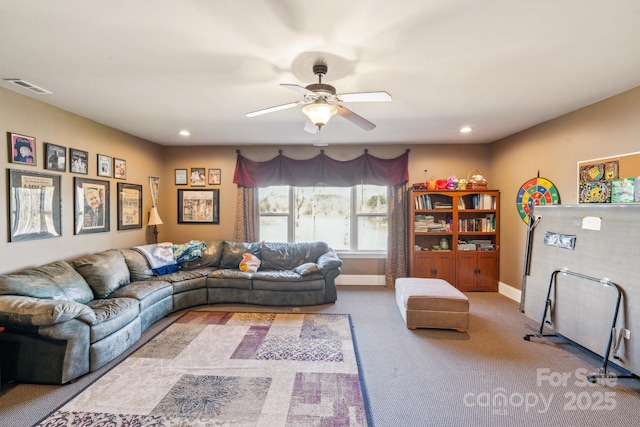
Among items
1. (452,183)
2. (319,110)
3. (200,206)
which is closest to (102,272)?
(200,206)

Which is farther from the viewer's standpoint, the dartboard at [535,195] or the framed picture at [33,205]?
the dartboard at [535,195]

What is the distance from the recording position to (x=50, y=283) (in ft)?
8.85

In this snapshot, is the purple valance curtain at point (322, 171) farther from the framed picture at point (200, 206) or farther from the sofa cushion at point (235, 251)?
the sofa cushion at point (235, 251)

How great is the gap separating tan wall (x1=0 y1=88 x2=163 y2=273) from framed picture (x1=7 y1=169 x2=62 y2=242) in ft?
0.17

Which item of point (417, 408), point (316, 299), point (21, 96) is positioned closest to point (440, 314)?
point (417, 408)

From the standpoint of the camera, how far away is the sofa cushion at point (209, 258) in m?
4.42

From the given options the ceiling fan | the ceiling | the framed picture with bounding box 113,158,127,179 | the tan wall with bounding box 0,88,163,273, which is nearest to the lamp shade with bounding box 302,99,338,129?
the ceiling fan

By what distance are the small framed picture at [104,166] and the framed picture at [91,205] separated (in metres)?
0.12

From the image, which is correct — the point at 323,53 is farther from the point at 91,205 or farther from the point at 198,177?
the point at 198,177

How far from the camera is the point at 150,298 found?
10.7 feet

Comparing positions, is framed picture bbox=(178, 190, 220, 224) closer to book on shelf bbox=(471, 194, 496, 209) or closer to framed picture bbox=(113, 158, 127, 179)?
framed picture bbox=(113, 158, 127, 179)

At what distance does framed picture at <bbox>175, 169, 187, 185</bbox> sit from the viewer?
17.4ft

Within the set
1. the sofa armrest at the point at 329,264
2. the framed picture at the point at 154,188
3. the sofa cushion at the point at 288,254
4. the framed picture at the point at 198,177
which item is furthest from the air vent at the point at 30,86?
the sofa armrest at the point at 329,264

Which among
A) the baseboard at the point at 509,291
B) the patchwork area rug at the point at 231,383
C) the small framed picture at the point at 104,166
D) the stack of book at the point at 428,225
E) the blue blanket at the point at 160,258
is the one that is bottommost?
the patchwork area rug at the point at 231,383
